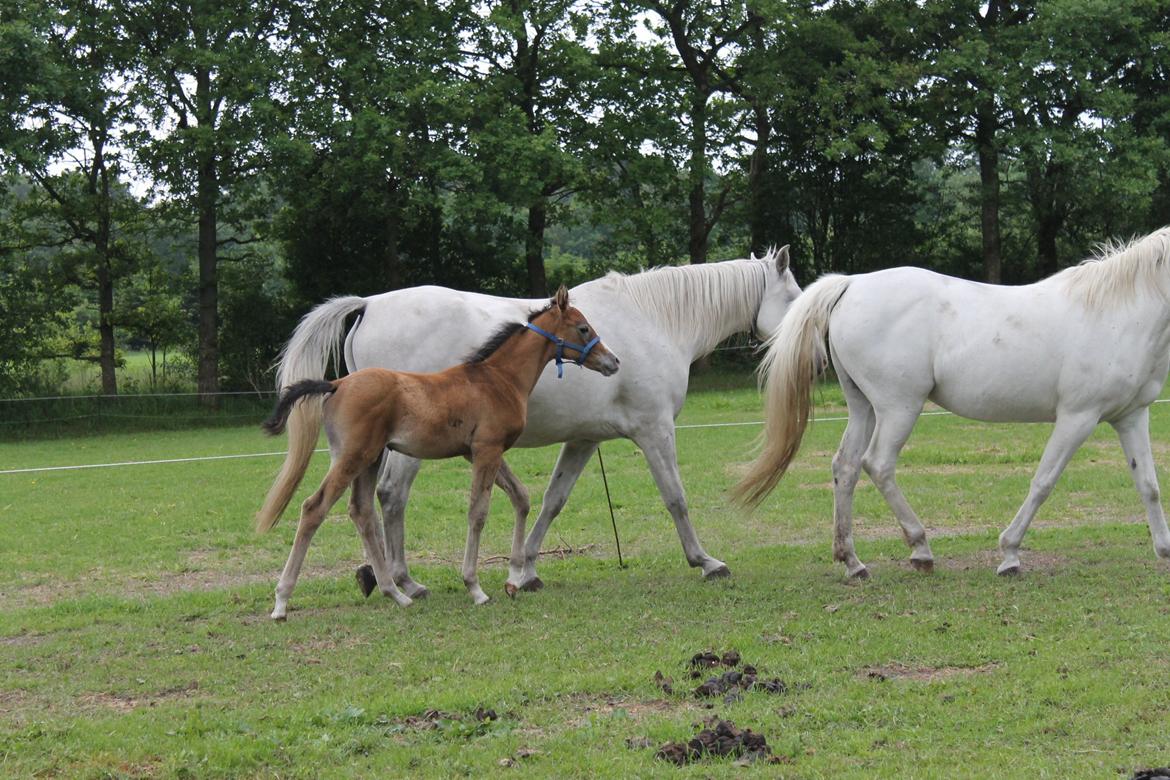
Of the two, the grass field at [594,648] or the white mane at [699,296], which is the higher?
the white mane at [699,296]

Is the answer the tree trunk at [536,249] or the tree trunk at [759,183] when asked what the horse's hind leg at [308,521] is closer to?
the tree trunk at [536,249]

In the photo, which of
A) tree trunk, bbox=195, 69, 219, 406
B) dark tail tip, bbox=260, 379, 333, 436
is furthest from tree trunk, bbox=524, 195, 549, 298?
dark tail tip, bbox=260, 379, 333, 436

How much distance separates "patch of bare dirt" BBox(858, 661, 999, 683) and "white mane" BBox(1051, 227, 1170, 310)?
10.5 ft

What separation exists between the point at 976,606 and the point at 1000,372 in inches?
66.8

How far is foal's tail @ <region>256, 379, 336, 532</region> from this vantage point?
6801 mm

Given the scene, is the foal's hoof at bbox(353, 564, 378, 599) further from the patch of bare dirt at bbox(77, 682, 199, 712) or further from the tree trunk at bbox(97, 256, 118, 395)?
the tree trunk at bbox(97, 256, 118, 395)

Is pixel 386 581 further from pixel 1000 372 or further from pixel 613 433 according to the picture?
pixel 1000 372

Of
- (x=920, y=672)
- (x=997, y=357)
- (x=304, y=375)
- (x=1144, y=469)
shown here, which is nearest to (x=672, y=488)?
(x=997, y=357)

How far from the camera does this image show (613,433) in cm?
807

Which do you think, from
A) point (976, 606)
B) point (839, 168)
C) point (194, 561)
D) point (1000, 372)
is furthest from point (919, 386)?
point (839, 168)

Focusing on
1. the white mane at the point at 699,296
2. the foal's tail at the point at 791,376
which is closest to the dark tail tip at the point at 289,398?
the white mane at the point at 699,296

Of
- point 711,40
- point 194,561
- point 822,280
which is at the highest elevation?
point 711,40

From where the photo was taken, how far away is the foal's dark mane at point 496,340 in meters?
7.44

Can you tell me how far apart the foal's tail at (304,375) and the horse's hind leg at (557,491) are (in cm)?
163
